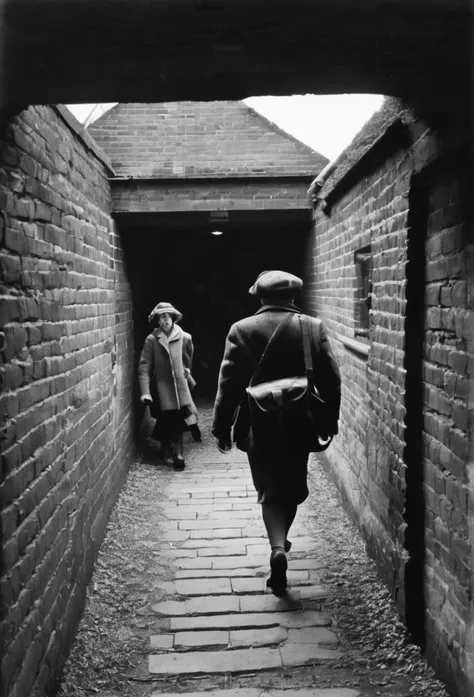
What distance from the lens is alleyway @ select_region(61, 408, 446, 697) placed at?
316cm

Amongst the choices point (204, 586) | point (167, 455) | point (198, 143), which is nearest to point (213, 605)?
point (204, 586)

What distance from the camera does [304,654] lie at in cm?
339

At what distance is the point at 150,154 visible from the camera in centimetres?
693

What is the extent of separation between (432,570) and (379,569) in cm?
104

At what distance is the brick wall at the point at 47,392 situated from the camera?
2518 mm

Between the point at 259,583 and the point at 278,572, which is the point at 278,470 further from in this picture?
the point at 259,583

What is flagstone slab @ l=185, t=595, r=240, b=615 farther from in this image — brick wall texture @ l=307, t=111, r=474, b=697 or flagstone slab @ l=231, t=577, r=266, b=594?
brick wall texture @ l=307, t=111, r=474, b=697

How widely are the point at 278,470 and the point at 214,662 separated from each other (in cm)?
125

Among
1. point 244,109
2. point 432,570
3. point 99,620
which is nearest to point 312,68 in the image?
point 432,570

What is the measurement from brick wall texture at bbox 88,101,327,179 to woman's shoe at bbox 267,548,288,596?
439 centimetres

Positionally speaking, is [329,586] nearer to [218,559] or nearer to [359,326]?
[218,559]

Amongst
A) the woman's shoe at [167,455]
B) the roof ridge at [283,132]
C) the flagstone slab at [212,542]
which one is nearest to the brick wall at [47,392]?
the flagstone slab at [212,542]

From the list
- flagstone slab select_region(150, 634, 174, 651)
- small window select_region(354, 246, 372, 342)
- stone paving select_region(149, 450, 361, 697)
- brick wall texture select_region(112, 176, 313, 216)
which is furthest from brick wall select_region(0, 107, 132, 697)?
small window select_region(354, 246, 372, 342)

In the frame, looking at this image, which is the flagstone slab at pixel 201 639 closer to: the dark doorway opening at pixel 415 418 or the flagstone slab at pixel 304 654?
the flagstone slab at pixel 304 654
